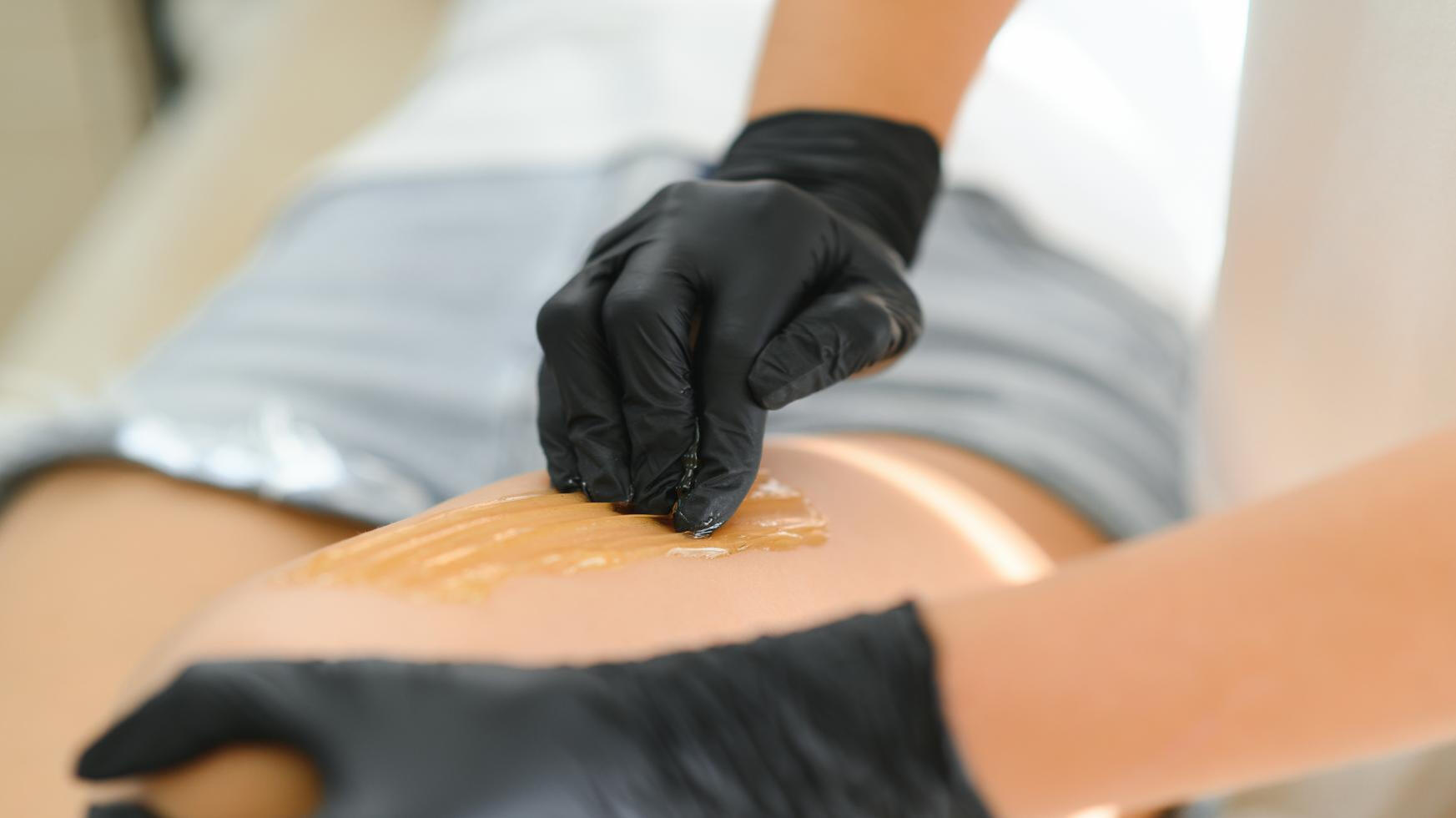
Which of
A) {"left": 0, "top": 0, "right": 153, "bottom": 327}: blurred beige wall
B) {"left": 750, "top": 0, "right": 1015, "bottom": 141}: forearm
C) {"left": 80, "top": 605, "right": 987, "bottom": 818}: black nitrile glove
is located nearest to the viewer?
{"left": 80, "top": 605, "right": 987, "bottom": 818}: black nitrile glove

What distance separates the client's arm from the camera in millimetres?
365

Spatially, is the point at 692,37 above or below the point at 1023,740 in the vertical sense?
above

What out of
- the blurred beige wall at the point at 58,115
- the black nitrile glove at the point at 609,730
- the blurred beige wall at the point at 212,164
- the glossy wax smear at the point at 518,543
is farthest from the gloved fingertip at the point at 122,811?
the blurred beige wall at the point at 58,115

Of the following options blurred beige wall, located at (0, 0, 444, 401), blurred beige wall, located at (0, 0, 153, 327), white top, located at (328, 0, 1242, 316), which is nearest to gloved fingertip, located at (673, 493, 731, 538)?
white top, located at (328, 0, 1242, 316)

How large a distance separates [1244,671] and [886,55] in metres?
0.53

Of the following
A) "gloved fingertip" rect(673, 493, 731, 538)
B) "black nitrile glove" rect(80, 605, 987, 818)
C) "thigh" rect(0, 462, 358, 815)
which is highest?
"gloved fingertip" rect(673, 493, 731, 538)

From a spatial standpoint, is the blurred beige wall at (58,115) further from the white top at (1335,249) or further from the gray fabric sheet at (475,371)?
the white top at (1335,249)

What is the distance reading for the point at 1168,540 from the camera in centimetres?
41

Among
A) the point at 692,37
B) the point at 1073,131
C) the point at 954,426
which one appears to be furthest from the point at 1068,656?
the point at 692,37

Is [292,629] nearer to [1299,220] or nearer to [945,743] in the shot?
[945,743]

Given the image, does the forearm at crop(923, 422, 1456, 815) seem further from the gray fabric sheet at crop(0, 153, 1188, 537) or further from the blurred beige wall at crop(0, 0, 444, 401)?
the blurred beige wall at crop(0, 0, 444, 401)

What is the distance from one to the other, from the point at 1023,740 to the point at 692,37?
→ 1140mm

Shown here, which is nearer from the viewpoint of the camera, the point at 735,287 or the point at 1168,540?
the point at 1168,540

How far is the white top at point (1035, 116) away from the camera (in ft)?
3.44
